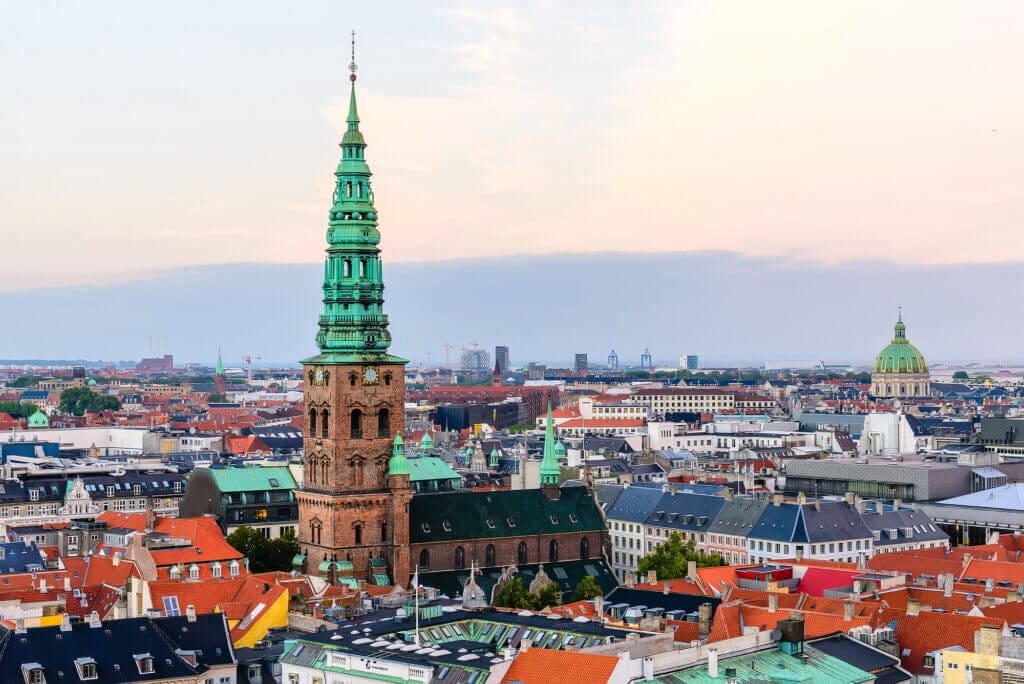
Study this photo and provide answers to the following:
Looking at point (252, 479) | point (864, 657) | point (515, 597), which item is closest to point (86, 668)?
point (864, 657)

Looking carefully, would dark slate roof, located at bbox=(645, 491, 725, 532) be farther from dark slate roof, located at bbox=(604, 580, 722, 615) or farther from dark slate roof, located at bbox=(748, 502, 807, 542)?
dark slate roof, located at bbox=(604, 580, 722, 615)

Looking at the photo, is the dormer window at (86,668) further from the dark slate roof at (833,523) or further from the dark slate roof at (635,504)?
the dark slate roof at (635,504)

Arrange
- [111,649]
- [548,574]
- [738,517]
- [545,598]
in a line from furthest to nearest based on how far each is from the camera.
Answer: [738,517] < [548,574] < [545,598] < [111,649]

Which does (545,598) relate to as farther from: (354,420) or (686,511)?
(686,511)

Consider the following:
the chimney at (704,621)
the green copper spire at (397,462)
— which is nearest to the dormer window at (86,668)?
the chimney at (704,621)

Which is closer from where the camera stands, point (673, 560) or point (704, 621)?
point (704, 621)

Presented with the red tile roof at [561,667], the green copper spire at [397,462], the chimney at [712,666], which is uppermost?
the green copper spire at [397,462]

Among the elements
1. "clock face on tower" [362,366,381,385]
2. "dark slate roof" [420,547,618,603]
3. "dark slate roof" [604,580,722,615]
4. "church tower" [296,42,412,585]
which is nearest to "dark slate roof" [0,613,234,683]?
"dark slate roof" [604,580,722,615]

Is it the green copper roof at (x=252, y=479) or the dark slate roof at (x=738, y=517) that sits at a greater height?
the green copper roof at (x=252, y=479)
